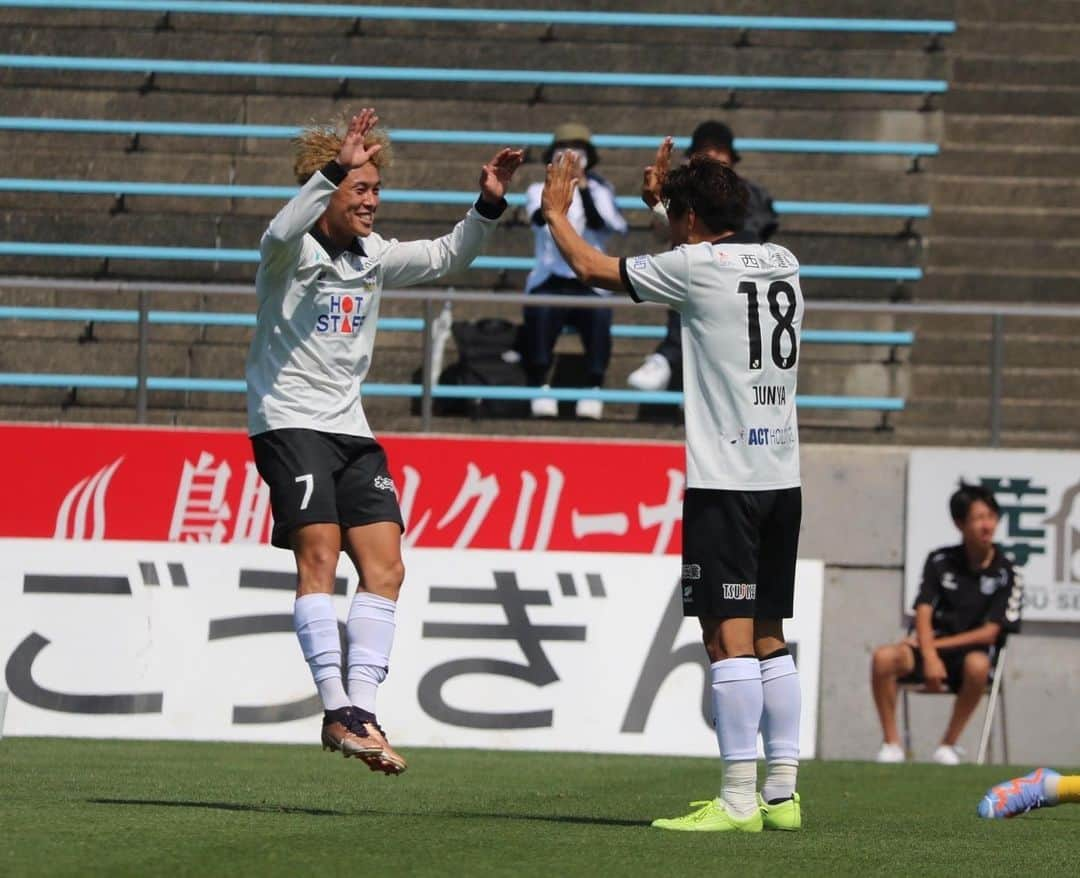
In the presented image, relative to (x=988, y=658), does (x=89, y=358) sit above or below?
above

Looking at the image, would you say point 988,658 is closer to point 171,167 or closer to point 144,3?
point 171,167

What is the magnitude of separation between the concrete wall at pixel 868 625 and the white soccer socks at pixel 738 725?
624 cm

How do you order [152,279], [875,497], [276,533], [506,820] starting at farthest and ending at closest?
[152,279]
[875,497]
[276,533]
[506,820]

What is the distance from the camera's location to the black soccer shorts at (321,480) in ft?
23.4

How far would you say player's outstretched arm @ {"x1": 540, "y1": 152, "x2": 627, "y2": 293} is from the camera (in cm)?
653

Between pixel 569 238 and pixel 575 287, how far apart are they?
6982 mm

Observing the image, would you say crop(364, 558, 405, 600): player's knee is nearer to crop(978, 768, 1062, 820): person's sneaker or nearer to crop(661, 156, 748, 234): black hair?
crop(661, 156, 748, 234): black hair

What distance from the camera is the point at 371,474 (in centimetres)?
736

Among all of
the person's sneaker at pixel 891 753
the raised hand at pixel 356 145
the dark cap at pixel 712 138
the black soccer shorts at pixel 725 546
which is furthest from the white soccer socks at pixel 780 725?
the person's sneaker at pixel 891 753

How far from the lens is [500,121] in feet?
52.1

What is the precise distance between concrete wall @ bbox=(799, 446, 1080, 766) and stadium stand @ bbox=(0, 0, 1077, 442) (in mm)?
2673

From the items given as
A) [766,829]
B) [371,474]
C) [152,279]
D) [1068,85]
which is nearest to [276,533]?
[371,474]

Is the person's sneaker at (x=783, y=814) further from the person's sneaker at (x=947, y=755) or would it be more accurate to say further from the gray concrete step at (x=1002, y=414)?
the gray concrete step at (x=1002, y=414)

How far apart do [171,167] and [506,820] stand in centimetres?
985
